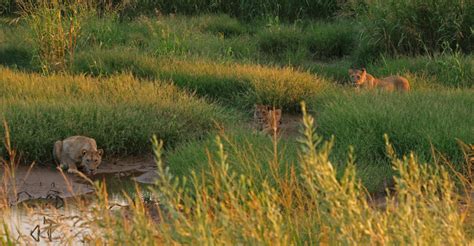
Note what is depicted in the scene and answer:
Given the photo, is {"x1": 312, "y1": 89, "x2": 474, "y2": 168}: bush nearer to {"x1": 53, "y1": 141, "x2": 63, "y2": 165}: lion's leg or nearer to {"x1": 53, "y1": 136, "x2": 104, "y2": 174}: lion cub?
{"x1": 53, "y1": 136, "x2": 104, "y2": 174}: lion cub

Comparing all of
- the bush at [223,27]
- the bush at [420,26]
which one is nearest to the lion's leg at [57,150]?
the bush at [420,26]

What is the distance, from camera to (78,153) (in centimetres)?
832

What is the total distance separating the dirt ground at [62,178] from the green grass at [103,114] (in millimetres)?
166

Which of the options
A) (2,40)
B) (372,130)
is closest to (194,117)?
(372,130)

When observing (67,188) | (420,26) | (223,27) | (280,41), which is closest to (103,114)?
(67,188)

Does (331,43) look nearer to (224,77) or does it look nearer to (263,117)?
(224,77)

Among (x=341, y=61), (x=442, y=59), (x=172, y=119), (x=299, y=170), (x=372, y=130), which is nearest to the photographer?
(x=299, y=170)

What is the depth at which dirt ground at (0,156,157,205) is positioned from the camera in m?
7.81

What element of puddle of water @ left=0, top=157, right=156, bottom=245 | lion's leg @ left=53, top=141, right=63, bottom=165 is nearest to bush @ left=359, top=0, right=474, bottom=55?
puddle of water @ left=0, top=157, right=156, bottom=245

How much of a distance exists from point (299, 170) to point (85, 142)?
6.98 ft

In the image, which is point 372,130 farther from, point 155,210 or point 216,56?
point 216,56

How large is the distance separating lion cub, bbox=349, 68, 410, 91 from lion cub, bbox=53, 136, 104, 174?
3.35m

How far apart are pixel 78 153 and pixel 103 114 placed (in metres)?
0.94

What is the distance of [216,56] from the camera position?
1313 cm
